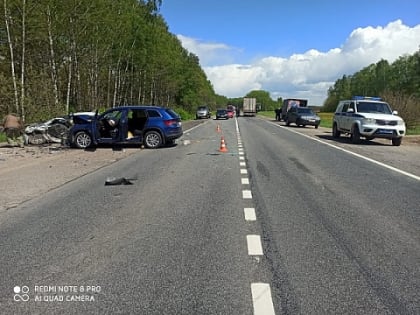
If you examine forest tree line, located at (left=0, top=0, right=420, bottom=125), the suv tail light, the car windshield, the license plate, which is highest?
forest tree line, located at (left=0, top=0, right=420, bottom=125)

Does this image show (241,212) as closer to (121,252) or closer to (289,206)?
(289,206)

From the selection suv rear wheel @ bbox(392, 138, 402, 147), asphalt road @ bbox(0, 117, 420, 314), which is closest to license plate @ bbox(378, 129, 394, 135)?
suv rear wheel @ bbox(392, 138, 402, 147)

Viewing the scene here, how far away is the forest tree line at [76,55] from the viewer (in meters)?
25.6

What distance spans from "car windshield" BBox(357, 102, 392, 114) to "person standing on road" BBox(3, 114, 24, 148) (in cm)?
1509

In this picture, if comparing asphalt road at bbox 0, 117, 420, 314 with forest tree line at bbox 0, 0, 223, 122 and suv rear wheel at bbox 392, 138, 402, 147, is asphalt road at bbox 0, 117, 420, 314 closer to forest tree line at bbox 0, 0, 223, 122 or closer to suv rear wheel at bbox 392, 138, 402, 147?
suv rear wheel at bbox 392, 138, 402, 147

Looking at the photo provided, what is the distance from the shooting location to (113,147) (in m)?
19.5

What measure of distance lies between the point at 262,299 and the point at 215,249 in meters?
1.43

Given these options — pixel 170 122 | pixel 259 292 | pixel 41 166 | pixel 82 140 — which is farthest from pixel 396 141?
pixel 259 292

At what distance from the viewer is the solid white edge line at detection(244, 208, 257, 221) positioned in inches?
268

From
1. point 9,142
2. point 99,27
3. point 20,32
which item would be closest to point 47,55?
point 99,27

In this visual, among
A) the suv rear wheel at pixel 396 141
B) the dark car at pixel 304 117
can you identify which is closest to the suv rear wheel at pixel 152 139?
the suv rear wheel at pixel 396 141

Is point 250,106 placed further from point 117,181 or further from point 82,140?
point 117,181

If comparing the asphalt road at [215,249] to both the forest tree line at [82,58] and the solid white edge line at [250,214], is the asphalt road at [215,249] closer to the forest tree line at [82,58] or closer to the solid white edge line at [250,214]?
the solid white edge line at [250,214]

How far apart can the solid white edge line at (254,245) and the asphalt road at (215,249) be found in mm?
12
